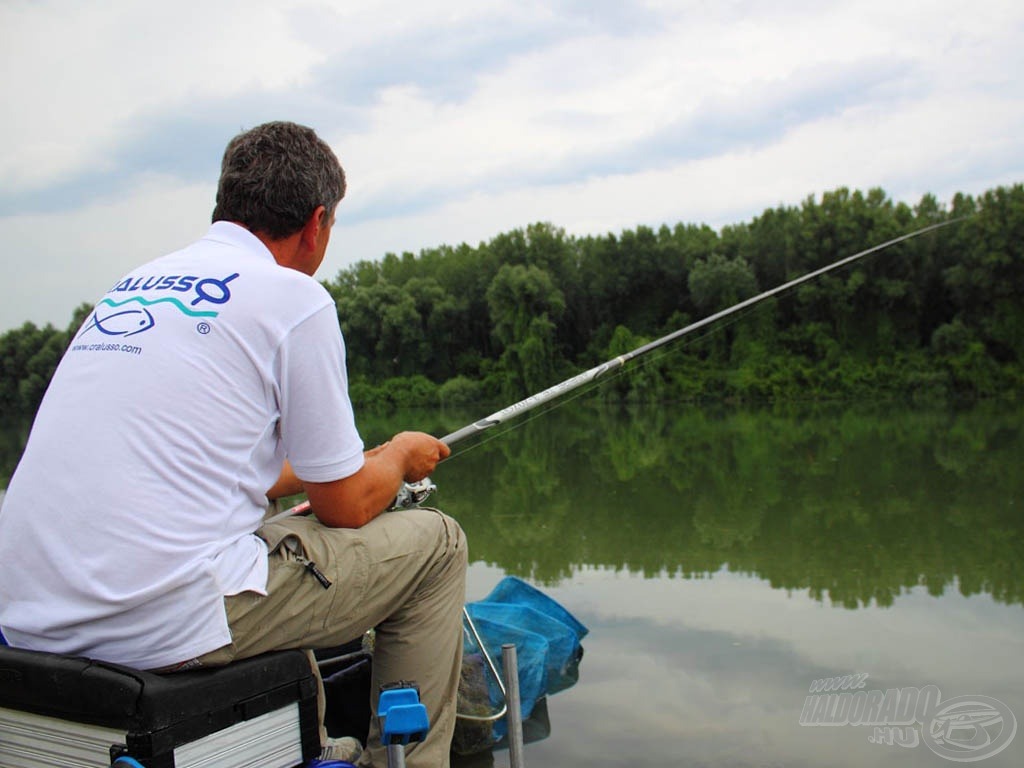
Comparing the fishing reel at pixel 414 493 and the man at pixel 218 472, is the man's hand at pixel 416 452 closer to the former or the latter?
the man at pixel 218 472

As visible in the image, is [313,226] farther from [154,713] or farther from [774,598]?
[774,598]

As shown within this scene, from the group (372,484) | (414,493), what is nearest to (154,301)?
(372,484)

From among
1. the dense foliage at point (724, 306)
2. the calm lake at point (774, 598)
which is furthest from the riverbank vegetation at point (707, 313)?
the calm lake at point (774, 598)

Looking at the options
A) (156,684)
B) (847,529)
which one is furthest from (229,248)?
(847,529)

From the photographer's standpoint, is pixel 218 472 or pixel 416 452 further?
pixel 416 452

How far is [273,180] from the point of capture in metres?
1.70

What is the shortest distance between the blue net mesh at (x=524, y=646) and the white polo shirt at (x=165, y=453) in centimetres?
132

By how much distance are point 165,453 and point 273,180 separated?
0.58 meters

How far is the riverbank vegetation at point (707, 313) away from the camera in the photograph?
21609 millimetres

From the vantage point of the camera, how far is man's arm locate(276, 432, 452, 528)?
1.65m

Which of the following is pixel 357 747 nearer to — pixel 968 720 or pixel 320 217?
pixel 320 217

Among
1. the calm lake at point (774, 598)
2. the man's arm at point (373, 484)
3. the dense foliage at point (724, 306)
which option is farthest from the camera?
the dense foliage at point (724, 306)

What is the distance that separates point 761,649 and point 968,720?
2.53 ft

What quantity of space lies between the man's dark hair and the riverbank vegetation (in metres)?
16.9
